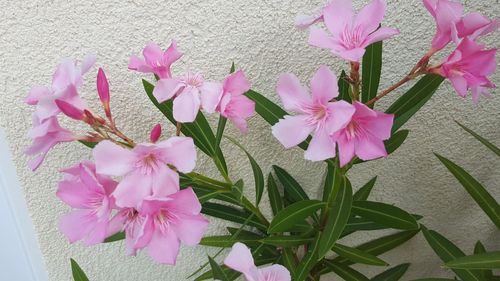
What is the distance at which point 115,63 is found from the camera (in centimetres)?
88

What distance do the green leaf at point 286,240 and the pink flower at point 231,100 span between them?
0.31m

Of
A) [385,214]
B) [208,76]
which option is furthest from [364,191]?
[208,76]

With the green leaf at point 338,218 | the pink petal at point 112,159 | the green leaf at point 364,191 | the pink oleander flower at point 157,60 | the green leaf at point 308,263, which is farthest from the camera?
the green leaf at point 364,191

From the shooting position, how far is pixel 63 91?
0.62 meters

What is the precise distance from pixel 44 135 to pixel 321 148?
1.26ft

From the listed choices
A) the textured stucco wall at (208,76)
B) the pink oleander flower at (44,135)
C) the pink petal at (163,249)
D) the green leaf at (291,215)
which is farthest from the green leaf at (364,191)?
the pink oleander flower at (44,135)

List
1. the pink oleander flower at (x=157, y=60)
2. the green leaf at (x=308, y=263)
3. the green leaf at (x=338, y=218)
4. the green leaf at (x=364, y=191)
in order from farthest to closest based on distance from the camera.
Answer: the green leaf at (x=364, y=191), the green leaf at (x=308, y=263), the green leaf at (x=338, y=218), the pink oleander flower at (x=157, y=60)

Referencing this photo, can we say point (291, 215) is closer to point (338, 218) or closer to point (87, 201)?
point (338, 218)

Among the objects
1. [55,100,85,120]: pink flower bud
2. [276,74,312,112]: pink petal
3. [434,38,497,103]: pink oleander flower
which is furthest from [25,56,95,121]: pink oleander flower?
[434,38,497,103]: pink oleander flower

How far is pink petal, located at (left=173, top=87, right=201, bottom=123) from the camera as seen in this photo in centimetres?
64

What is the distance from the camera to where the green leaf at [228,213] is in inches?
39.0

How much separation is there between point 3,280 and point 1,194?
302mm

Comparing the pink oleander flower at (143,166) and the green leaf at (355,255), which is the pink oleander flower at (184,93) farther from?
the green leaf at (355,255)

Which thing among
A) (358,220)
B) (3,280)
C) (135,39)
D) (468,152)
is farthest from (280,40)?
(3,280)
